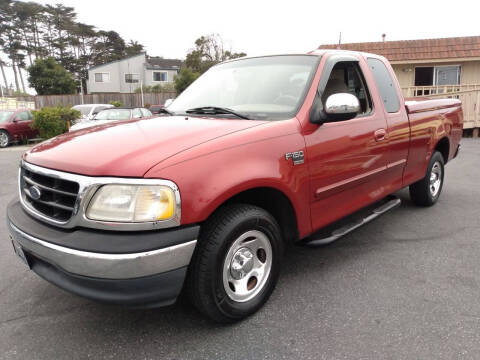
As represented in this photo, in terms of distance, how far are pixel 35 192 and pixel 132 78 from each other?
51828 millimetres

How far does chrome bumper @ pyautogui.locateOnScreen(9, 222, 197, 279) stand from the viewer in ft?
6.51

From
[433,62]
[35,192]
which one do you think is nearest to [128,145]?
[35,192]

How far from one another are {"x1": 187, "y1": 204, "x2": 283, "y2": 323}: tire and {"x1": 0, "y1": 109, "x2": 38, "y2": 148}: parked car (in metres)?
15.9

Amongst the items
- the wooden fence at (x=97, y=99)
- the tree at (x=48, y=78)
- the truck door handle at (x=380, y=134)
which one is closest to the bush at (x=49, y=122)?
the truck door handle at (x=380, y=134)

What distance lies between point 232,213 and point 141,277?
69cm

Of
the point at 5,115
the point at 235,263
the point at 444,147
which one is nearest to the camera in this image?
the point at 235,263

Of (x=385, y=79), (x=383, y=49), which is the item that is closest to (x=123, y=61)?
(x=383, y=49)

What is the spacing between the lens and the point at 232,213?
95.6 inches

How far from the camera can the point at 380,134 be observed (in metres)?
3.59

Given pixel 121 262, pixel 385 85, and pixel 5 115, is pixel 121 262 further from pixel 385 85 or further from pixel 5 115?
pixel 5 115

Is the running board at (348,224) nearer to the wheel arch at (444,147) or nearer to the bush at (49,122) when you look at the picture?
the wheel arch at (444,147)

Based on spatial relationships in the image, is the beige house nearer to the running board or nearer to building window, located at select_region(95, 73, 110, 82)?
the running board

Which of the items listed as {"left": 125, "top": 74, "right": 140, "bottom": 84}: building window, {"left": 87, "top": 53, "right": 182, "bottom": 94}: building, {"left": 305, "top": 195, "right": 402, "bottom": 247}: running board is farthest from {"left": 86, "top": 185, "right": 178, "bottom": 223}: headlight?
{"left": 125, "top": 74, "right": 140, "bottom": 84}: building window

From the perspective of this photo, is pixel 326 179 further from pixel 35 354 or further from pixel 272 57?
pixel 35 354
